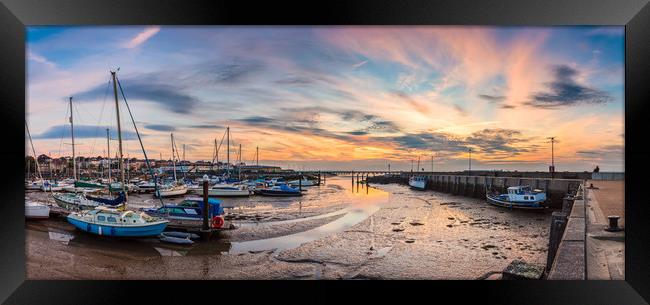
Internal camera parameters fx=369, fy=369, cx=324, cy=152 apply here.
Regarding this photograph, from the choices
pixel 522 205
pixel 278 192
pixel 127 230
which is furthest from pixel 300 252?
pixel 278 192

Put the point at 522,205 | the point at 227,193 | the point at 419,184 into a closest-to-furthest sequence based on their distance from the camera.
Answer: the point at 522,205, the point at 227,193, the point at 419,184

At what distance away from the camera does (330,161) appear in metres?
8.01

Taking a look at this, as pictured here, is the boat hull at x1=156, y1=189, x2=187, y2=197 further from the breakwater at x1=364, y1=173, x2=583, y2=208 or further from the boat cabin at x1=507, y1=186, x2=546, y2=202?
the breakwater at x1=364, y1=173, x2=583, y2=208

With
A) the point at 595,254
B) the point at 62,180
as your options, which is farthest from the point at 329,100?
the point at 62,180

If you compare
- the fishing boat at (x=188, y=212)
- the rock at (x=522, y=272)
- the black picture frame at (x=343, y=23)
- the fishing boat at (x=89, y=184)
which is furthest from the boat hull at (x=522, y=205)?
the fishing boat at (x=89, y=184)

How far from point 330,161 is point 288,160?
92 cm

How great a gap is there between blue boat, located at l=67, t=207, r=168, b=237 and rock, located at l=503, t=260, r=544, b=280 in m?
5.91

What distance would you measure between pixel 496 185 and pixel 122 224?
17.8 meters

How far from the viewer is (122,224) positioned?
22.6 ft

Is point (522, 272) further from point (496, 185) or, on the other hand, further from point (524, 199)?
point (496, 185)

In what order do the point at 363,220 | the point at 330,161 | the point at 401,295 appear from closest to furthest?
the point at 401,295 → the point at 330,161 → the point at 363,220

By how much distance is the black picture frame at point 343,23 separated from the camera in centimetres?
453

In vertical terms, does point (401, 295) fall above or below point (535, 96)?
below

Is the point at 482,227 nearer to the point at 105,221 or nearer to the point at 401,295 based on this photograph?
the point at 401,295
